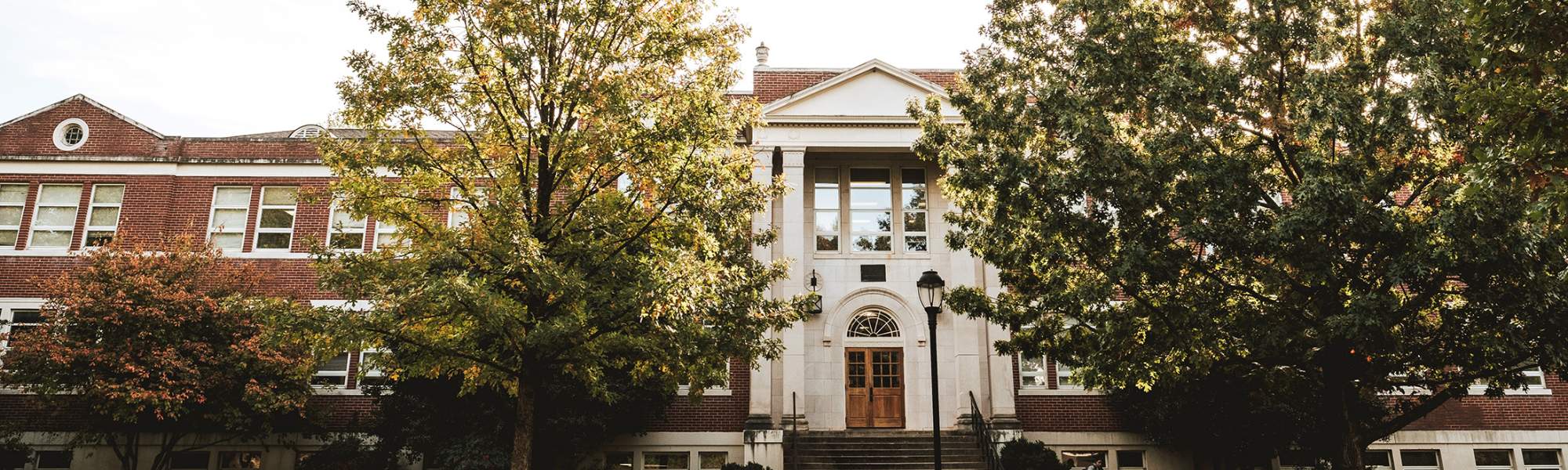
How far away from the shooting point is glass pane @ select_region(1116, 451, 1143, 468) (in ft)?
66.9

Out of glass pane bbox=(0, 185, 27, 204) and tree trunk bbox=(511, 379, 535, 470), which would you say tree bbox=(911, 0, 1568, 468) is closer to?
tree trunk bbox=(511, 379, 535, 470)

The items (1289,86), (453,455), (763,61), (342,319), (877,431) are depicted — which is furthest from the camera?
(763,61)

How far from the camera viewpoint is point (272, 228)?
71.6ft

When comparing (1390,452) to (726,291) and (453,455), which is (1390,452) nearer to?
(726,291)

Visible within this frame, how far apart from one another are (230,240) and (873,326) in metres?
15.5

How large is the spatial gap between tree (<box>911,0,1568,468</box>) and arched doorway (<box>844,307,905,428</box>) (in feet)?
22.6

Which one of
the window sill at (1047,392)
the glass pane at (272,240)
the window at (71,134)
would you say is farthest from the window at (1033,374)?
the window at (71,134)

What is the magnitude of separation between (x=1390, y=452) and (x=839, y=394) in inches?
505

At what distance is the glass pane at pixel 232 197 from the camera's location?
22016 millimetres

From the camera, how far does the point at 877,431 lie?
19.4m

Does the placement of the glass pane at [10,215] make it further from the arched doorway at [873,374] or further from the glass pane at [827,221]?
→ the arched doorway at [873,374]

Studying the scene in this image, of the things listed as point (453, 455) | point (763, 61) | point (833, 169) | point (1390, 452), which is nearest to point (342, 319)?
point (453, 455)

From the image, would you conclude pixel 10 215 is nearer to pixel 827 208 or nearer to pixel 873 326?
pixel 827 208

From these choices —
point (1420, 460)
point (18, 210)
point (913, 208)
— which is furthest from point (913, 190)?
point (18, 210)
